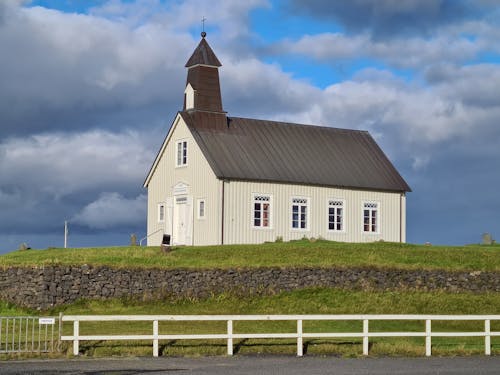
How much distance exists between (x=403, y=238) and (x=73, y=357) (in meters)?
33.3

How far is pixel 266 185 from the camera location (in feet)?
158

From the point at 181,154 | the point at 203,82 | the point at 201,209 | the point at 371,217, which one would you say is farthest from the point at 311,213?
the point at 203,82

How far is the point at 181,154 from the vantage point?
4994cm

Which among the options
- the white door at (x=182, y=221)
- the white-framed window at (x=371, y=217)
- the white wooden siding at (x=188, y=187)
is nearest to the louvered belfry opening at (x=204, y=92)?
the white wooden siding at (x=188, y=187)

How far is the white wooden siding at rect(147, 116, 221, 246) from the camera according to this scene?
153 ft

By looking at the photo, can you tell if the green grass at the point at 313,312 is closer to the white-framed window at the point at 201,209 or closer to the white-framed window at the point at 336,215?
the white-framed window at the point at 201,209

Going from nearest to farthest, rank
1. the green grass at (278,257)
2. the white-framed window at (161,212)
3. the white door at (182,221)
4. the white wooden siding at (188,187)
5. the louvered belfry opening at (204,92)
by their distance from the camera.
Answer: the green grass at (278,257) → the white wooden siding at (188,187) → the white door at (182,221) → the louvered belfry opening at (204,92) → the white-framed window at (161,212)

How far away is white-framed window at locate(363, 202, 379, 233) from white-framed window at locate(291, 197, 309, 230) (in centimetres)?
418

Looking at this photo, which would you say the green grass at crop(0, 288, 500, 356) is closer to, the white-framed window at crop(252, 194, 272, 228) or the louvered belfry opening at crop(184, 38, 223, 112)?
the white-framed window at crop(252, 194, 272, 228)

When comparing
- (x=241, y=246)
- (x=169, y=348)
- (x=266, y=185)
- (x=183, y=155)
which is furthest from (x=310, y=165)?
(x=169, y=348)

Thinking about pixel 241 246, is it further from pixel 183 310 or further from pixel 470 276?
pixel 470 276

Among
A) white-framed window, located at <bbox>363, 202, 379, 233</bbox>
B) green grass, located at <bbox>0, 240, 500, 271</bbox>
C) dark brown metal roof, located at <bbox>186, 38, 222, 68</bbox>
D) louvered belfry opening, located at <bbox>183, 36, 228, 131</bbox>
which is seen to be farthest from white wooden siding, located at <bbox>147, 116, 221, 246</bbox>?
white-framed window, located at <bbox>363, 202, 379, 233</bbox>

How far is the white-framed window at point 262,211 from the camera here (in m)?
47.6

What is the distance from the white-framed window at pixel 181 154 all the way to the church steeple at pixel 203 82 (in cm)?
213
